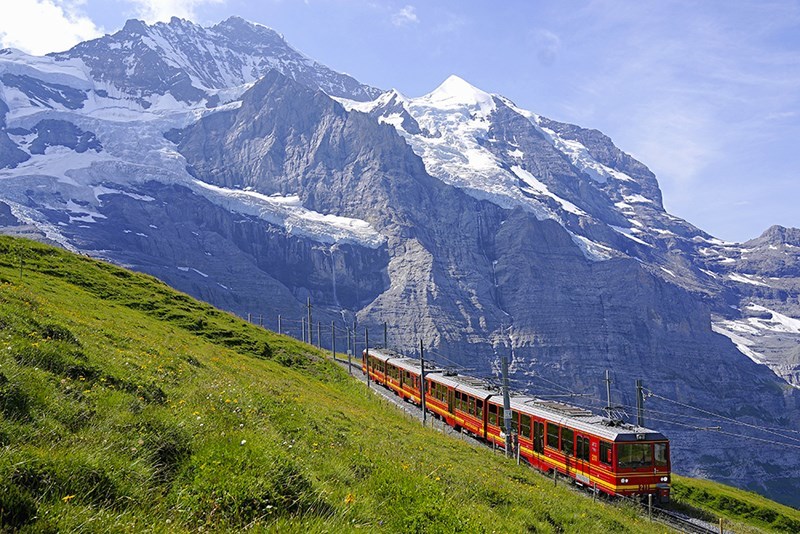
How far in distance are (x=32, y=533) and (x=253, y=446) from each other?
11.2ft

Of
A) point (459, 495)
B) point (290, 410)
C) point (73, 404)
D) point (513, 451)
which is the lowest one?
point (513, 451)

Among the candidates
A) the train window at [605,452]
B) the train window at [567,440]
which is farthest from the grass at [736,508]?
the train window at [605,452]

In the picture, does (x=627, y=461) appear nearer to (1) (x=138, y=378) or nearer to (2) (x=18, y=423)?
(1) (x=138, y=378)

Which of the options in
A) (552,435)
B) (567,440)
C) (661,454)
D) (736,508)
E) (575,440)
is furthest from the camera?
(736,508)

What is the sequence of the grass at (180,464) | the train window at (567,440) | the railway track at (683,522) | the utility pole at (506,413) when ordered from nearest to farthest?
the grass at (180,464)
the railway track at (683,522)
the train window at (567,440)
the utility pole at (506,413)

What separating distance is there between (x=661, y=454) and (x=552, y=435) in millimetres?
6045

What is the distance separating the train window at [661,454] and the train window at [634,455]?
1.46 feet

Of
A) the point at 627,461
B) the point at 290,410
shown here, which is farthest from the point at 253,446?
the point at 627,461

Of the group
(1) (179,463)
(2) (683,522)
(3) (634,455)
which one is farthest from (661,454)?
(1) (179,463)

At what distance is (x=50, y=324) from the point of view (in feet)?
42.6

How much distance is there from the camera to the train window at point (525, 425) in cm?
3650

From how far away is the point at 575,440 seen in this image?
32.0 m

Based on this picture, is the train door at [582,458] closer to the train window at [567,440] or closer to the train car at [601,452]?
the train car at [601,452]

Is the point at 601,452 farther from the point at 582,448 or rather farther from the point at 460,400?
the point at 460,400
